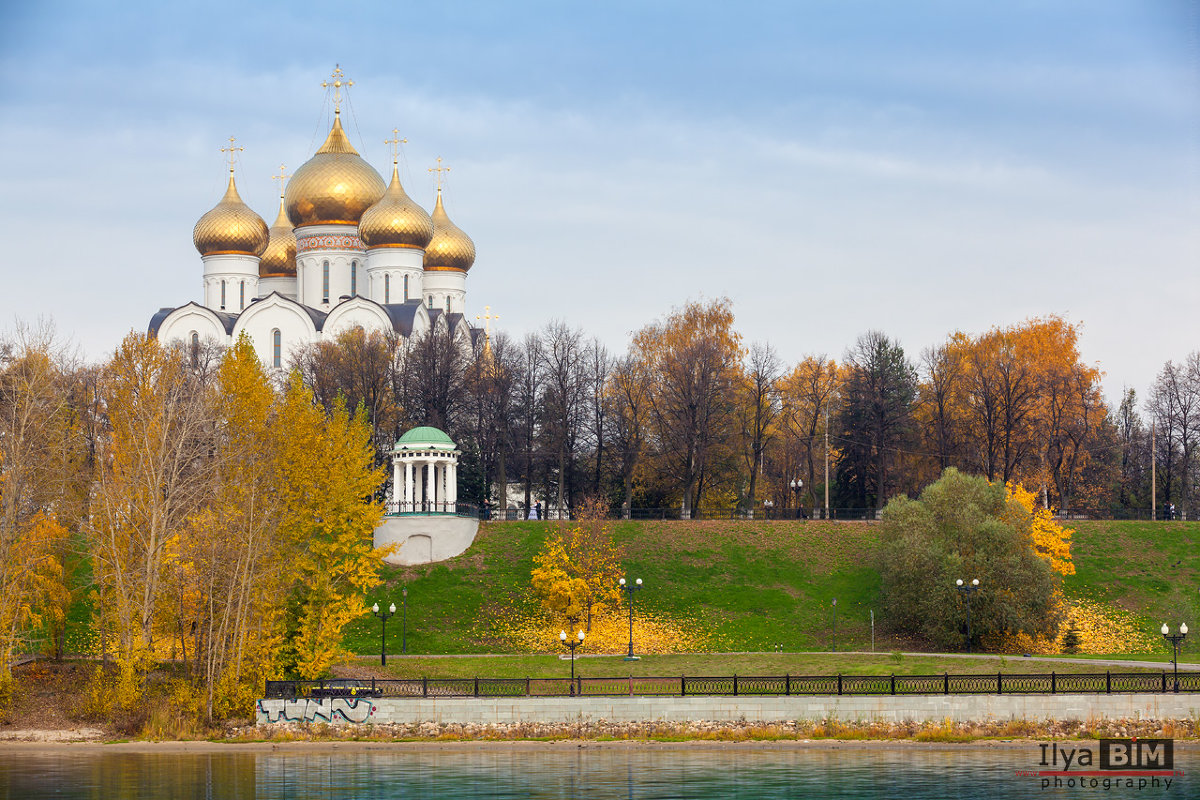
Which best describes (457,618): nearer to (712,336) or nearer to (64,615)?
(64,615)

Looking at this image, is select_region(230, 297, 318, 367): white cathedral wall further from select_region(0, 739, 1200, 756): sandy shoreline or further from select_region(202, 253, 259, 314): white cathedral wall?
→ select_region(0, 739, 1200, 756): sandy shoreline

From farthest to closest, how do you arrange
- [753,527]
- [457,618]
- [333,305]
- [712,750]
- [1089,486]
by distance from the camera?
[333,305]
[1089,486]
[753,527]
[457,618]
[712,750]

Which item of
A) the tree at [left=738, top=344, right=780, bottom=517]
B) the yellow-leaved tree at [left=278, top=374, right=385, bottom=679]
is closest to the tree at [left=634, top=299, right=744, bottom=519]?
the tree at [left=738, top=344, right=780, bottom=517]

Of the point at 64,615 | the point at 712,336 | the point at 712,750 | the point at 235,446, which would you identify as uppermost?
the point at 712,336

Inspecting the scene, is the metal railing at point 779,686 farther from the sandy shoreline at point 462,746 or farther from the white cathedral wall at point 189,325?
the white cathedral wall at point 189,325

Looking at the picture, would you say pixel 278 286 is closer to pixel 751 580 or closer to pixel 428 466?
pixel 428 466

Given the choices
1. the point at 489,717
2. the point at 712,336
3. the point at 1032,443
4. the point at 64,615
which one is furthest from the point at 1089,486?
the point at 64,615

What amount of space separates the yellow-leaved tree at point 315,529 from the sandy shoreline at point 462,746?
2.87 metres

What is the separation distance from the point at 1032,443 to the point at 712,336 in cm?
1383

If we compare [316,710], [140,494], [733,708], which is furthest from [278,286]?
[733,708]

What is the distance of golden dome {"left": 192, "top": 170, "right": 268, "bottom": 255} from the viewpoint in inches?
2680

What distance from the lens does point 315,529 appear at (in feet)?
104

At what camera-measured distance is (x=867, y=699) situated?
93.5ft

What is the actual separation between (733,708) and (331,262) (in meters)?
45.7
